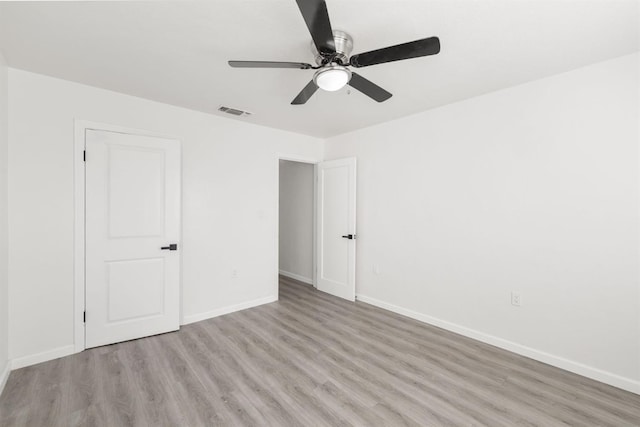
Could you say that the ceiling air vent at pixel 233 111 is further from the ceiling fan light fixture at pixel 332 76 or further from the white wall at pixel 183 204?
the ceiling fan light fixture at pixel 332 76

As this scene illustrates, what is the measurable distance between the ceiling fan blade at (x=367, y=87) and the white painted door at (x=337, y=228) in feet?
6.39

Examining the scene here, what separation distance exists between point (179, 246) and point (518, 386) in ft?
11.3

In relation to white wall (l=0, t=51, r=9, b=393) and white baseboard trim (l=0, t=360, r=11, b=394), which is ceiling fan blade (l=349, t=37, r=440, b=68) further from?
white baseboard trim (l=0, t=360, r=11, b=394)

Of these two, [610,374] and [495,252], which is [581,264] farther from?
[610,374]

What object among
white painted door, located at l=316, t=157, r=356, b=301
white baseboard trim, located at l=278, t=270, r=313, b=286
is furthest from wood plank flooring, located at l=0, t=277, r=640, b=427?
white baseboard trim, located at l=278, t=270, r=313, b=286

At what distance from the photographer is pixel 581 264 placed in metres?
2.42

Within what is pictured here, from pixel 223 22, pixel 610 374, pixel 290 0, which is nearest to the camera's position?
pixel 290 0

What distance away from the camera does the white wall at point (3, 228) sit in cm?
223

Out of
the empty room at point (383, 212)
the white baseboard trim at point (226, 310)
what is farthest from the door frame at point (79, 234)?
the white baseboard trim at point (226, 310)

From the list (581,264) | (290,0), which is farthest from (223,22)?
(581,264)

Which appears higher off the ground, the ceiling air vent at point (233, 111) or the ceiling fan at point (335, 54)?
the ceiling air vent at point (233, 111)

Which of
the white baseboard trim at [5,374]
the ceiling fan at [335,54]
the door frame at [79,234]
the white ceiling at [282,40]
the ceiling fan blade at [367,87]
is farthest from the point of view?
the door frame at [79,234]

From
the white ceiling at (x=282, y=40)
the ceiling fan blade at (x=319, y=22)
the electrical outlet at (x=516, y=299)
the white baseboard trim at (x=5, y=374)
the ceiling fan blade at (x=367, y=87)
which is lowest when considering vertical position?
the white baseboard trim at (x=5, y=374)

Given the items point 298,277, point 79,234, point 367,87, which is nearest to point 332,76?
point 367,87
